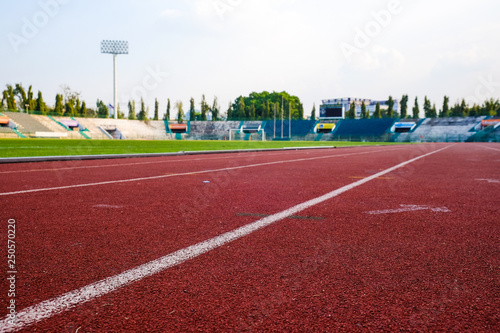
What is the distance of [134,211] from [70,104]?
248ft

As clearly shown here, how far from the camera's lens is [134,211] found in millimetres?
4559

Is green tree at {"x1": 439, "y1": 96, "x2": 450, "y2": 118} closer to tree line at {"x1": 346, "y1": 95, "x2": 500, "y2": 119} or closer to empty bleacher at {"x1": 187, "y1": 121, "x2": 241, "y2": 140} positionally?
tree line at {"x1": 346, "y1": 95, "x2": 500, "y2": 119}

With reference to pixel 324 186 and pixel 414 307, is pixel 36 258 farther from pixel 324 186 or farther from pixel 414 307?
pixel 324 186

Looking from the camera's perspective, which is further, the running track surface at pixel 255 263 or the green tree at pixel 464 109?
the green tree at pixel 464 109

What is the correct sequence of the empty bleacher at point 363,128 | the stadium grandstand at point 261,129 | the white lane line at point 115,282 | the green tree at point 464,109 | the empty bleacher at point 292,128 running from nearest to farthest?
the white lane line at point 115,282 → the stadium grandstand at point 261,129 → the empty bleacher at point 363,128 → the green tree at point 464,109 → the empty bleacher at point 292,128

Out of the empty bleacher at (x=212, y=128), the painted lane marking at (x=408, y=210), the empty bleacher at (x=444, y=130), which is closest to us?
the painted lane marking at (x=408, y=210)

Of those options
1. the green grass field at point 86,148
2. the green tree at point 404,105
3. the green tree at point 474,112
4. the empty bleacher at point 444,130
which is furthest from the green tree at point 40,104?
the green tree at point 474,112

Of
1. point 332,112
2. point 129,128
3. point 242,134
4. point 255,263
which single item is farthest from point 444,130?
point 255,263

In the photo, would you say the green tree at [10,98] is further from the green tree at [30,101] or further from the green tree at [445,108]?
the green tree at [445,108]

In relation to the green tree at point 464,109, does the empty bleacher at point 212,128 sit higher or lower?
lower

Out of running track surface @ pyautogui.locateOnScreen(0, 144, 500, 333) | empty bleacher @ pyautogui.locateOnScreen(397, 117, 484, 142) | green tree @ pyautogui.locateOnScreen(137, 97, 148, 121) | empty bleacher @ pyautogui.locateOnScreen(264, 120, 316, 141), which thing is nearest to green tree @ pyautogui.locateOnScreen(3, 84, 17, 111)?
green tree @ pyautogui.locateOnScreen(137, 97, 148, 121)

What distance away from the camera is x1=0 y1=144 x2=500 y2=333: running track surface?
1967mm

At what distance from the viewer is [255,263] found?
2.77m

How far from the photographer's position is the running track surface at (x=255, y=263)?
1.97 metres
